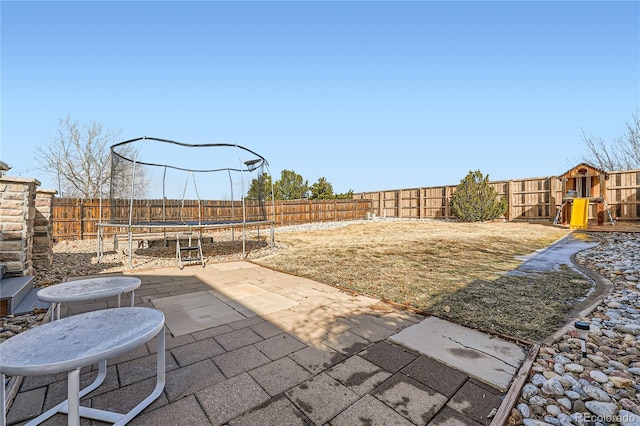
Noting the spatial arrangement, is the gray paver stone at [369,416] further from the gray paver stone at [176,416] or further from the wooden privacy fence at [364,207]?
the wooden privacy fence at [364,207]

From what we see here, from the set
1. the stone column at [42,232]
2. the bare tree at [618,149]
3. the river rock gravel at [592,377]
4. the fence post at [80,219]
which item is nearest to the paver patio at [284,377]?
the river rock gravel at [592,377]

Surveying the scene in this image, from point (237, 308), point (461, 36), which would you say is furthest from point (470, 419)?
point (461, 36)

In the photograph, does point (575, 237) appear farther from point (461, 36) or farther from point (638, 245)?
point (461, 36)

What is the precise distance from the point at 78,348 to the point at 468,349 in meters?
2.36

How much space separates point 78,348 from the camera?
1.12 m

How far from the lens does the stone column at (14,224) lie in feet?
11.5

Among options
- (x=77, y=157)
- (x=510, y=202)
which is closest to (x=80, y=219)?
(x=77, y=157)

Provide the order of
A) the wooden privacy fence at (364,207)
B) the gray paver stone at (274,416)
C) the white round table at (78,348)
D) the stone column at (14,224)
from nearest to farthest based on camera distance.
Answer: the white round table at (78,348) < the gray paver stone at (274,416) < the stone column at (14,224) < the wooden privacy fence at (364,207)

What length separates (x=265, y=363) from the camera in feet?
6.19

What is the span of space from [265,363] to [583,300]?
143 inches

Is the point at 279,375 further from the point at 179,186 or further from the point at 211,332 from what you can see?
the point at 179,186

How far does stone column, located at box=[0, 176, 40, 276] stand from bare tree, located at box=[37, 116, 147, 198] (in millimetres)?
13708

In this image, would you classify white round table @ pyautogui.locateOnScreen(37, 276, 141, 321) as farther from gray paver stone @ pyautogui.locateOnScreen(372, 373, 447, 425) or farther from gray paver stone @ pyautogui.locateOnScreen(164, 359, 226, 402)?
gray paver stone @ pyautogui.locateOnScreen(372, 373, 447, 425)

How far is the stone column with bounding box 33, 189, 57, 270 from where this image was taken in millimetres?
4910
